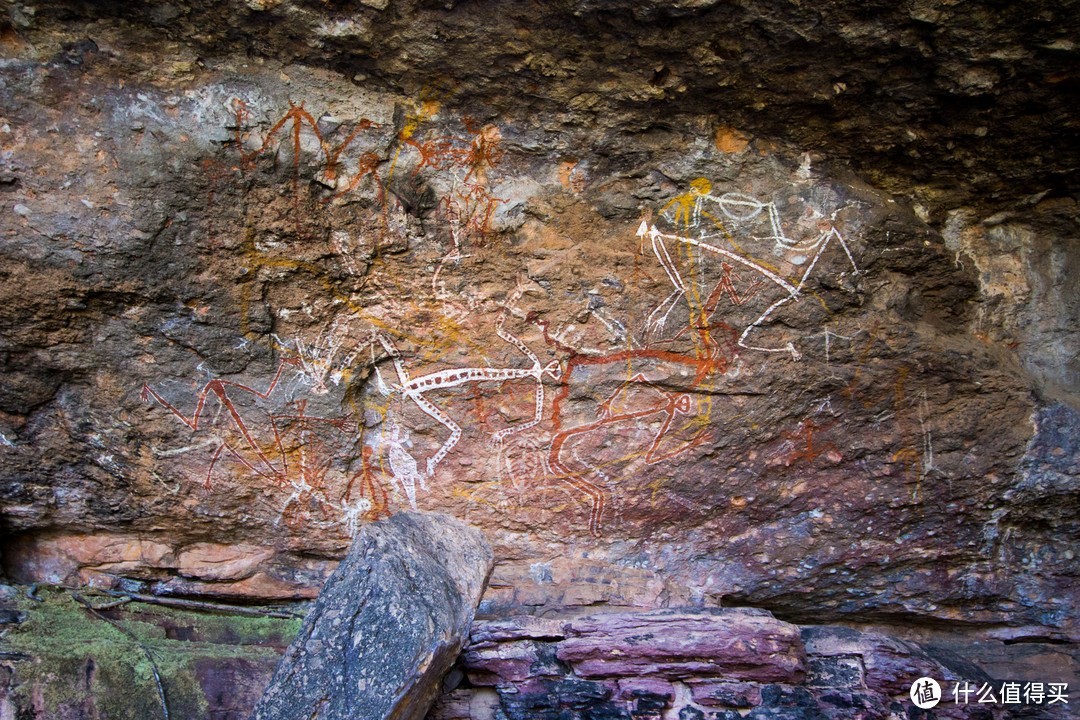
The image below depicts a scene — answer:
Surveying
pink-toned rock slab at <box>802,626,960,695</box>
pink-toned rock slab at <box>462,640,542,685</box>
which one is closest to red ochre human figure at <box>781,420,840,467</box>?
pink-toned rock slab at <box>802,626,960,695</box>

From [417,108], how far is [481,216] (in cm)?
45

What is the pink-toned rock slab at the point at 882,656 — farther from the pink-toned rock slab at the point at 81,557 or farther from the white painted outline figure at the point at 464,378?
the pink-toned rock slab at the point at 81,557

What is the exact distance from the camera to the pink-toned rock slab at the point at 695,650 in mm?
2459

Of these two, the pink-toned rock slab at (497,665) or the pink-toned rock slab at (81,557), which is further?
the pink-toned rock slab at (81,557)

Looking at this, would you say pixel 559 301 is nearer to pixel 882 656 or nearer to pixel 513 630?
pixel 513 630

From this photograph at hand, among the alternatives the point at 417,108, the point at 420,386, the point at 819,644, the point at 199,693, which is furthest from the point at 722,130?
the point at 199,693

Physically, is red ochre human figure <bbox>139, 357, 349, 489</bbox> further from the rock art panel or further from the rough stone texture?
the rough stone texture

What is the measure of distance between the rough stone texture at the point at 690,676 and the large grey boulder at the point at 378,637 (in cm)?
22

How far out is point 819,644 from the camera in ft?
8.53

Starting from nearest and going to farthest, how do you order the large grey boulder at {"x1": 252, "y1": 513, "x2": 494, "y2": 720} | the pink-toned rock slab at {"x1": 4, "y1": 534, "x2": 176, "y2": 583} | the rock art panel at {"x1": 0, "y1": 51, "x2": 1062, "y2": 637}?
the large grey boulder at {"x1": 252, "y1": 513, "x2": 494, "y2": 720}, the rock art panel at {"x1": 0, "y1": 51, "x2": 1062, "y2": 637}, the pink-toned rock slab at {"x1": 4, "y1": 534, "x2": 176, "y2": 583}

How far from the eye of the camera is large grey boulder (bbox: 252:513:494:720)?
2.02 meters

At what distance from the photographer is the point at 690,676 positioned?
2.47m

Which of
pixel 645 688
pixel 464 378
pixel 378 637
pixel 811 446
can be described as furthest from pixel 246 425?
pixel 811 446

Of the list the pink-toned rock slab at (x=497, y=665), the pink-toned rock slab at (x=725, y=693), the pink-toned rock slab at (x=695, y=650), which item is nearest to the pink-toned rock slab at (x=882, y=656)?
the pink-toned rock slab at (x=695, y=650)
